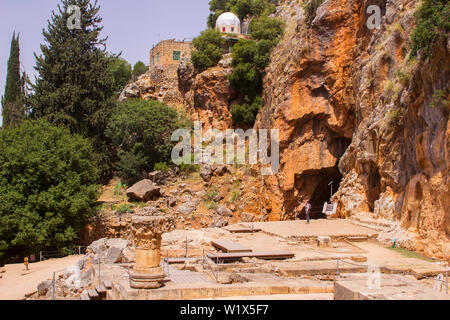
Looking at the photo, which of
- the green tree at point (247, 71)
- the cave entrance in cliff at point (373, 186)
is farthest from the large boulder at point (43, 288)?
the green tree at point (247, 71)

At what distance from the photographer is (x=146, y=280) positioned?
11.3 metres

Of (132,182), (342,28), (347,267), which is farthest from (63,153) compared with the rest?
(347,267)

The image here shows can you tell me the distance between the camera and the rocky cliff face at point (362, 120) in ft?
51.8

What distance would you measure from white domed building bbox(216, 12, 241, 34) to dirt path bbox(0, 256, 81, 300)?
Result: 79.4 ft

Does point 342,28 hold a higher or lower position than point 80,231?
higher

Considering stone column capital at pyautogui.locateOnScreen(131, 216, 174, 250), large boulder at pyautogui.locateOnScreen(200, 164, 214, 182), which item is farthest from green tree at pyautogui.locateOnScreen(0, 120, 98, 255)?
stone column capital at pyautogui.locateOnScreen(131, 216, 174, 250)

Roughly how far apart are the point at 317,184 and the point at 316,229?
1044 centimetres

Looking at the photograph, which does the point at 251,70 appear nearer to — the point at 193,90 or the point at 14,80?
the point at 193,90

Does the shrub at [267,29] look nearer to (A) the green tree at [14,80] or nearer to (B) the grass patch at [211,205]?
(B) the grass patch at [211,205]

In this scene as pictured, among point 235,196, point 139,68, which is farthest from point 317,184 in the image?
point 139,68

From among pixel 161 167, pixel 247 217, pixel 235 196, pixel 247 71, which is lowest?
pixel 247 217

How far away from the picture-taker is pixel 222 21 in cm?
4256
